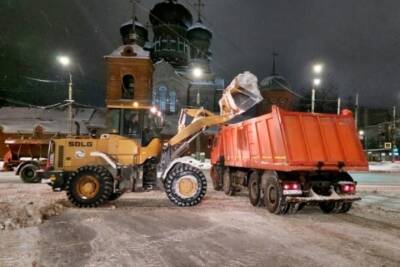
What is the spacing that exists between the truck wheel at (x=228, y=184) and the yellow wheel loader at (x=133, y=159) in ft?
9.23

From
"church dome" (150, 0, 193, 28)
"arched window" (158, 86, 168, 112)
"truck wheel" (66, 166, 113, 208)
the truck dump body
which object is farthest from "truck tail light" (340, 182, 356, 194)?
"church dome" (150, 0, 193, 28)

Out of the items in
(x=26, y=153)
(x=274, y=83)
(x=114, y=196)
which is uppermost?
(x=274, y=83)

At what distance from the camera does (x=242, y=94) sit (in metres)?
11.8

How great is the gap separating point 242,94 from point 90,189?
19.4 ft

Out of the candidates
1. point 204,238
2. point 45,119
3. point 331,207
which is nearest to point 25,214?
point 204,238

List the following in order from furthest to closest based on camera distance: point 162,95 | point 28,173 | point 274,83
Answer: point 274,83
point 162,95
point 28,173

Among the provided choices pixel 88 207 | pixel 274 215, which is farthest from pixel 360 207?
pixel 88 207

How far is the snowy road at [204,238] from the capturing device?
18.2ft

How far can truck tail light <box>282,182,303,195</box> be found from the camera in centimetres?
887

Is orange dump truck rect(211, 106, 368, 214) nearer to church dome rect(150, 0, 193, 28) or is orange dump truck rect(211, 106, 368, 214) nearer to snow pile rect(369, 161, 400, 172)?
snow pile rect(369, 161, 400, 172)

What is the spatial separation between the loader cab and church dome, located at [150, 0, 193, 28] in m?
46.9

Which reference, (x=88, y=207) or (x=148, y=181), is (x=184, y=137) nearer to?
(x=148, y=181)

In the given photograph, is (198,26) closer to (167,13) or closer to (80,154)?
(167,13)

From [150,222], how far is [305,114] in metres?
5.09
